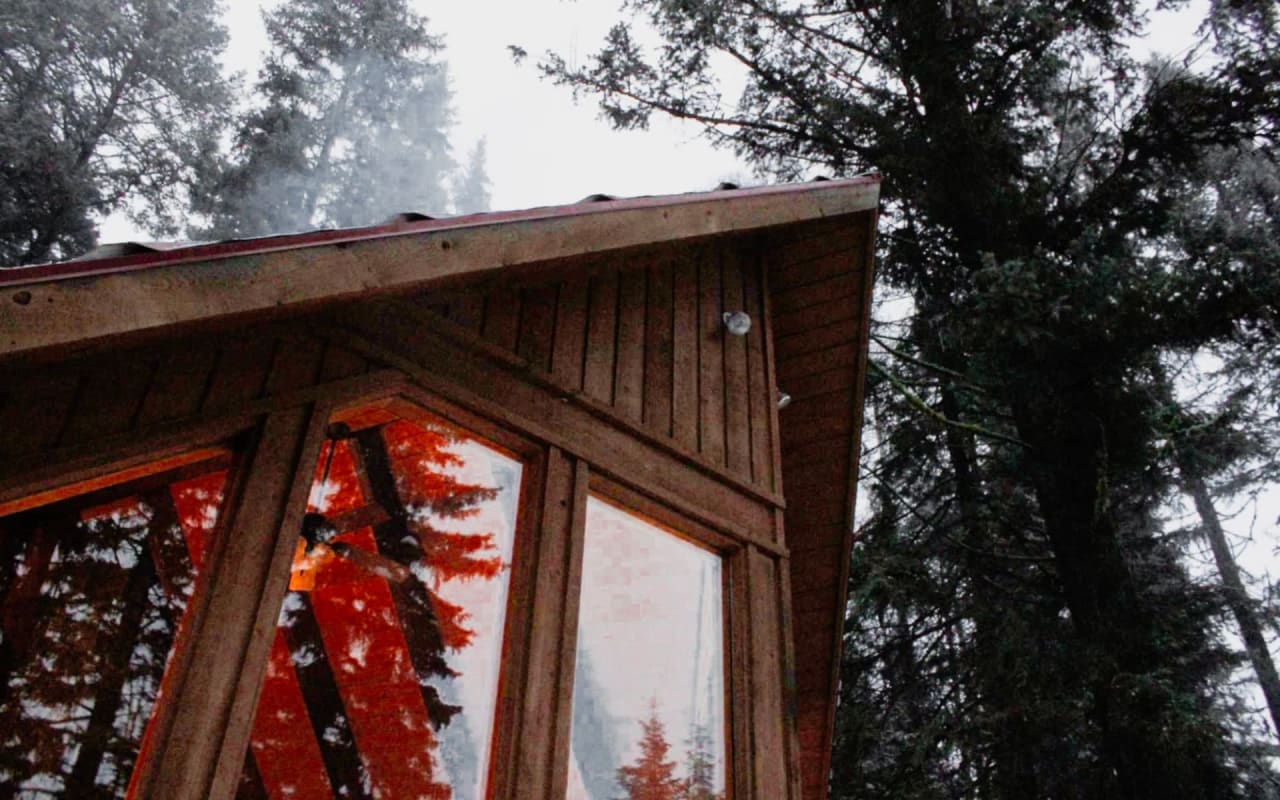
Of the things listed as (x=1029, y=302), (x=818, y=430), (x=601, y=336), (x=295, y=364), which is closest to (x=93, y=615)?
(x=295, y=364)

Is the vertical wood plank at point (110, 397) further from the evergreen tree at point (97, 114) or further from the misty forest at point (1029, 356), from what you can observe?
the evergreen tree at point (97, 114)

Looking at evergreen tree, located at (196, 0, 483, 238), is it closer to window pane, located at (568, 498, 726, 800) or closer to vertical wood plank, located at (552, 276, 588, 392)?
vertical wood plank, located at (552, 276, 588, 392)

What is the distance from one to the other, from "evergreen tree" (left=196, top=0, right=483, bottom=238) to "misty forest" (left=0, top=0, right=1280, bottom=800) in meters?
9.85

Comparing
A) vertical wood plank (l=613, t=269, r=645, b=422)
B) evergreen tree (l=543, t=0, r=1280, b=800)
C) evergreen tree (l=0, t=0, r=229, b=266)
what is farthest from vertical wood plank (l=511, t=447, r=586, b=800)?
evergreen tree (l=0, t=0, r=229, b=266)

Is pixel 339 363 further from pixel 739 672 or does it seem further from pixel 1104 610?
pixel 1104 610

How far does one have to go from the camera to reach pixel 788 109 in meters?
8.86

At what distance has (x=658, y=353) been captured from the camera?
142 inches

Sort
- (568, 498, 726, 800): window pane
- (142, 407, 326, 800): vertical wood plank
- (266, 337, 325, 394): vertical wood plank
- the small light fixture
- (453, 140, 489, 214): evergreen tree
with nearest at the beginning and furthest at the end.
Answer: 1. (142, 407, 326, 800): vertical wood plank
2. (266, 337, 325, 394): vertical wood plank
3. (568, 498, 726, 800): window pane
4. the small light fixture
5. (453, 140, 489, 214): evergreen tree

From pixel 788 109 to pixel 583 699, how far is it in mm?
7608

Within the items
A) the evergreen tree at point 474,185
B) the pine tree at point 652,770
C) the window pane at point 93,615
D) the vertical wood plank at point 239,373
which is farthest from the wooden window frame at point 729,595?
the evergreen tree at point 474,185

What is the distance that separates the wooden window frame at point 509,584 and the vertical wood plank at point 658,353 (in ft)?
0.67

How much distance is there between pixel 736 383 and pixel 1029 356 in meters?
3.96

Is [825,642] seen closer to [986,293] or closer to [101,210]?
[986,293]

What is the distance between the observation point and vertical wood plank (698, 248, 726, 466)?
3592mm
